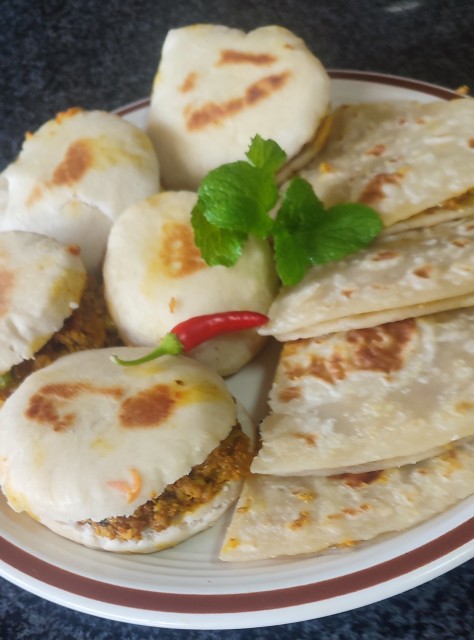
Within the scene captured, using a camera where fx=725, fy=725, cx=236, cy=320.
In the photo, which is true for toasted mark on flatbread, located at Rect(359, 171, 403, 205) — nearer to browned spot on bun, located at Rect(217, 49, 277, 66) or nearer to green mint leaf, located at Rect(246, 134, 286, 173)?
green mint leaf, located at Rect(246, 134, 286, 173)

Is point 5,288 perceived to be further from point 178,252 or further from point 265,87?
point 265,87

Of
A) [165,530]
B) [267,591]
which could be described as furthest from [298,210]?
[267,591]

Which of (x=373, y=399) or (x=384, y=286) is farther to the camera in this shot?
(x=384, y=286)

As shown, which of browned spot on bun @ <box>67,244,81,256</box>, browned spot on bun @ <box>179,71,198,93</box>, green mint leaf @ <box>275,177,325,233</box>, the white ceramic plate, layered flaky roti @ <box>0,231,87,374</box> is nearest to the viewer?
the white ceramic plate

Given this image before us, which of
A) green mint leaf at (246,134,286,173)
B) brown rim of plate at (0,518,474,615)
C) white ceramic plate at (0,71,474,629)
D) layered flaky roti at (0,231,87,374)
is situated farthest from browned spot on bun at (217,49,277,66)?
brown rim of plate at (0,518,474,615)

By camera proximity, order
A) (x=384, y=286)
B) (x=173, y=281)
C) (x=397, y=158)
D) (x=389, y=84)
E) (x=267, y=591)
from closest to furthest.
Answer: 1. (x=267, y=591)
2. (x=384, y=286)
3. (x=173, y=281)
4. (x=397, y=158)
5. (x=389, y=84)

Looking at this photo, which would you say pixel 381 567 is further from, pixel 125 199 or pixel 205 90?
pixel 205 90

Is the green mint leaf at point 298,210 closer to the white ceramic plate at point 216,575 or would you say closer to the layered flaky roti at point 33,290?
the layered flaky roti at point 33,290
